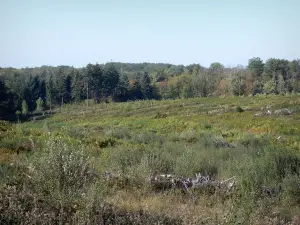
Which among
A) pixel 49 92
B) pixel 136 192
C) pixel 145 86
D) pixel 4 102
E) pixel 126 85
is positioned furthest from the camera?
pixel 145 86

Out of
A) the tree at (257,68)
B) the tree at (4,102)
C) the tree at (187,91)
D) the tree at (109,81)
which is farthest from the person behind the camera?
the tree at (257,68)

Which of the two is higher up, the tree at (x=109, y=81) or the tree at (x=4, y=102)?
the tree at (x=109, y=81)

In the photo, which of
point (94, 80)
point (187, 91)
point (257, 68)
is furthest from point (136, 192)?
point (257, 68)

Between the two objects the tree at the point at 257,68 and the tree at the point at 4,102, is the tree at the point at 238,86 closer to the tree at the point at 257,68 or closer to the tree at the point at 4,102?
the tree at the point at 257,68

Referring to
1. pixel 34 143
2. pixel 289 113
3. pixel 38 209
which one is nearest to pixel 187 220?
pixel 38 209

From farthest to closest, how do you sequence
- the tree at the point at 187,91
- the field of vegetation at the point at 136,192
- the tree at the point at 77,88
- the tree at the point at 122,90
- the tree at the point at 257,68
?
the tree at the point at 257,68, the tree at the point at 187,91, the tree at the point at 122,90, the tree at the point at 77,88, the field of vegetation at the point at 136,192

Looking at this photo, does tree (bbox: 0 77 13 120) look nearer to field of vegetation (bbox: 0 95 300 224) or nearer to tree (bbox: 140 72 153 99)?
tree (bbox: 140 72 153 99)

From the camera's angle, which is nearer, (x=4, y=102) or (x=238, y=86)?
(x=4, y=102)

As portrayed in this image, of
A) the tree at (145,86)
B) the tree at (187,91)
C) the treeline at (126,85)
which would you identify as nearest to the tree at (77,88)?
the treeline at (126,85)

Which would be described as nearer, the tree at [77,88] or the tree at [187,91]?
the tree at [77,88]

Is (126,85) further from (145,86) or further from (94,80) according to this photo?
(94,80)

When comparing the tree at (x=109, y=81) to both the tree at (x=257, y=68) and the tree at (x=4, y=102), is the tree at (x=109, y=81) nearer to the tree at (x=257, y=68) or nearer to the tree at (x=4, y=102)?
the tree at (x=4, y=102)

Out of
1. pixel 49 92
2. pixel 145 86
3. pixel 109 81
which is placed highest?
pixel 109 81

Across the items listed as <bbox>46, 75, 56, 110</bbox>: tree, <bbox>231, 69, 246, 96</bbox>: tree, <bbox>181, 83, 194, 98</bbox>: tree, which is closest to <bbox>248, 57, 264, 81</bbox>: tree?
<bbox>231, 69, 246, 96</bbox>: tree
